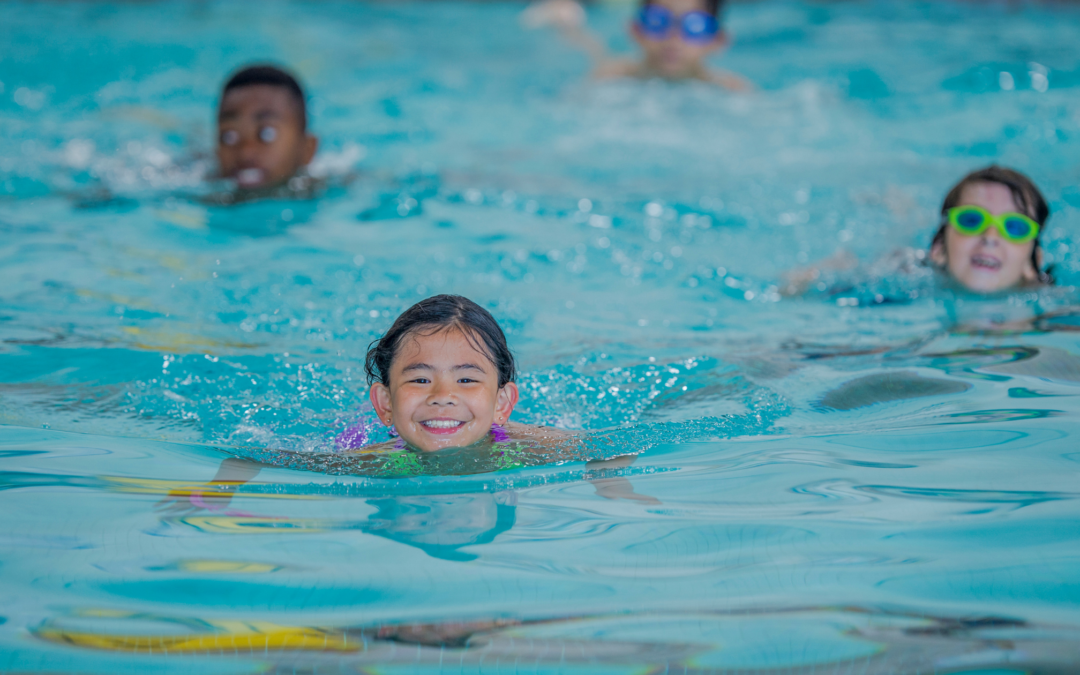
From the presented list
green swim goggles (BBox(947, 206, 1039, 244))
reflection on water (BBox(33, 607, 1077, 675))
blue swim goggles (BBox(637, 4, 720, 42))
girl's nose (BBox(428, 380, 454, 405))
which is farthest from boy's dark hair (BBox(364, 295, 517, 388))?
blue swim goggles (BBox(637, 4, 720, 42))

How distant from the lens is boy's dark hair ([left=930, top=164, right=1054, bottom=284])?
4633 millimetres

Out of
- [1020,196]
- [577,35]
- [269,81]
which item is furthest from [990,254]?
[577,35]

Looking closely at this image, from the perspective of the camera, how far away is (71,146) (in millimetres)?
6746

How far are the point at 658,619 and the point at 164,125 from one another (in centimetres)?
617

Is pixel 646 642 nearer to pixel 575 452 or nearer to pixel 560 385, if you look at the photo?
pixel 575 452

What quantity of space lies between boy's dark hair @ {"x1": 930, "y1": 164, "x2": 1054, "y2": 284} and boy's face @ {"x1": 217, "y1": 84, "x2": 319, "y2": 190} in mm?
3556

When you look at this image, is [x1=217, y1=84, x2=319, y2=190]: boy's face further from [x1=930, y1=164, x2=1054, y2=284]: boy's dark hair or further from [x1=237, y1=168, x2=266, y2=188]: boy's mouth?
[x1=930, y1=164, x2=1054, y2=284]: boy's dark hair

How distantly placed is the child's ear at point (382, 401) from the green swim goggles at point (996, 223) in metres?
2.71

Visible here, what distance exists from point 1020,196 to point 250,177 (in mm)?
3934

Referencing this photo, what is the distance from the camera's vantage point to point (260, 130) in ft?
20.2

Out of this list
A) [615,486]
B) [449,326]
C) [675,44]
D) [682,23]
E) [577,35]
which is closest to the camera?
[615,486]

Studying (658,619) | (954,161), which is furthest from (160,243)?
(954,161)

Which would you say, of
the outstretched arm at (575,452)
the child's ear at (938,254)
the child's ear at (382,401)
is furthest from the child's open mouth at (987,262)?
the child's ear at (382,401)

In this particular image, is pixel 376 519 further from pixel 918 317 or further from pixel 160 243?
pixel 160 243
